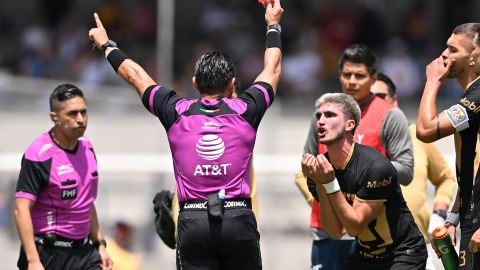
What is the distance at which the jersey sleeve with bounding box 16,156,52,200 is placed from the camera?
7227 mm

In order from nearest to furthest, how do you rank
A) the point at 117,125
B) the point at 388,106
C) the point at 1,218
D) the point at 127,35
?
1. the point at 388,106
2. the point at 1,218
3. the point at 117,125
4. the point at 127,35

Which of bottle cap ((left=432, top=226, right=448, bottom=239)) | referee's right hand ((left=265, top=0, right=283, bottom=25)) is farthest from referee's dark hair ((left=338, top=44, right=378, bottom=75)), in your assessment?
bottle cap ((left=432, top=226, right=448, bottom=239))

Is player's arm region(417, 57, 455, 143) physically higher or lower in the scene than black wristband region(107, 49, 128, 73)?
lower

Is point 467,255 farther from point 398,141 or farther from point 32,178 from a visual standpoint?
point 32,178

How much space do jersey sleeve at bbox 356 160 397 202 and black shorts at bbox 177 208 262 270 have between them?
68 cm

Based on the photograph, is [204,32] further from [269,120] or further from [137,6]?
[269,120]

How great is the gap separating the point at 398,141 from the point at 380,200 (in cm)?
106

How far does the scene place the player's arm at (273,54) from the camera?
20.9ft

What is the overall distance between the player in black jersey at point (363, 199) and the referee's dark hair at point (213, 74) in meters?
0.60

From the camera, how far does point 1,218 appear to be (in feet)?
38.4

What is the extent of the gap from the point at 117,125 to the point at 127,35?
4.67 meters

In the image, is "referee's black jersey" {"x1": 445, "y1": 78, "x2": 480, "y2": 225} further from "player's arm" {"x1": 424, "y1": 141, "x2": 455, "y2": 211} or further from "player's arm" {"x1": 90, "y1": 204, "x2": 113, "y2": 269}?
"player's arm" {"x1": 90, "y1": 204, "x2": 113, "y2": 269}

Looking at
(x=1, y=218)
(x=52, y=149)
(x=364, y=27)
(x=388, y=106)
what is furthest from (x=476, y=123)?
(x=364, y=27)

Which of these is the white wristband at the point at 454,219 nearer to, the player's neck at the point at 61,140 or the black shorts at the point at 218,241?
the black shorts at the point at 218,241
